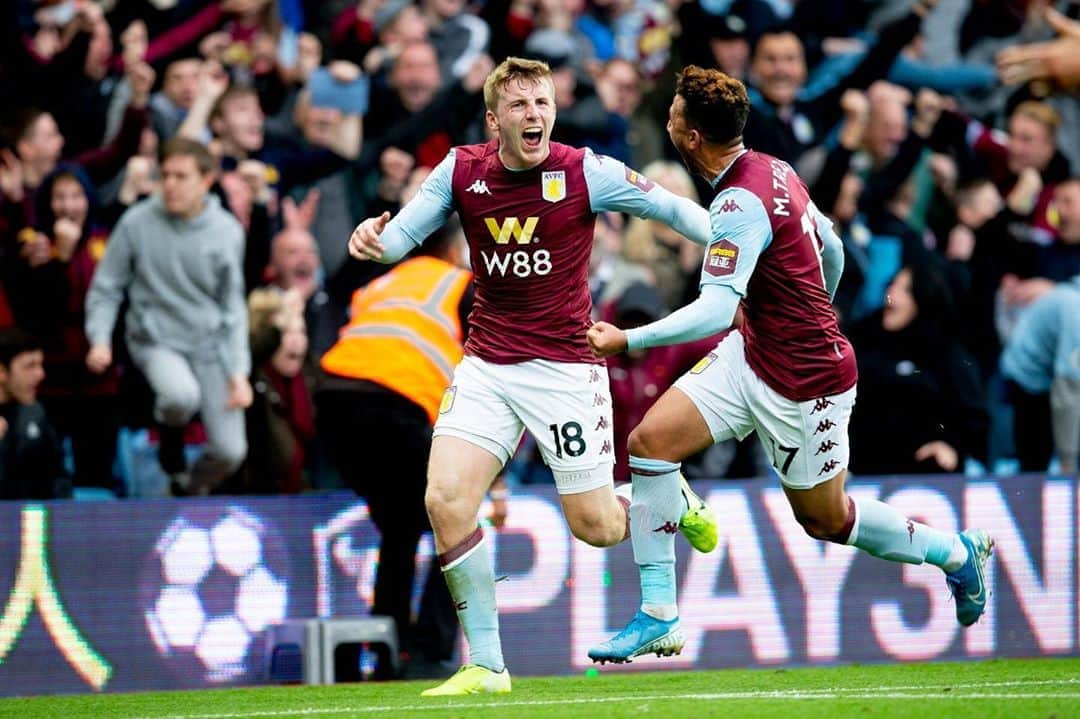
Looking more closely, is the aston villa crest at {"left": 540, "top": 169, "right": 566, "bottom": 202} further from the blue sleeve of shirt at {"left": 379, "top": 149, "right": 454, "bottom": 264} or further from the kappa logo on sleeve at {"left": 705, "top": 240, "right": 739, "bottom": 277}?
the kappa logo on sleeve at {"left": 705, "top": 240, "right": 739, "bottom": 277}

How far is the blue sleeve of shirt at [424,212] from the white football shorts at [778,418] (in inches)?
54.5

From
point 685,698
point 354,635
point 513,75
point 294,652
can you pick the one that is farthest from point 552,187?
point 294,652

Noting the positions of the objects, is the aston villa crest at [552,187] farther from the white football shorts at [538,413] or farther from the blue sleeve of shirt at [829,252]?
the blue sleeve of shirt at [829,252]

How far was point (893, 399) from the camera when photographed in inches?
510

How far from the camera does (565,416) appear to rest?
29.1ft

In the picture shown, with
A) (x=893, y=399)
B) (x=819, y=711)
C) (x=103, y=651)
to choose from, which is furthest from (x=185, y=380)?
(x=819, y=711)

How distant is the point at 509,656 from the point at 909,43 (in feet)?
22.7

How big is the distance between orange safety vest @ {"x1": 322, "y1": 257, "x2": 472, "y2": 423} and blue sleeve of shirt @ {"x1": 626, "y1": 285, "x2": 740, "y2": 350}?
116 inches

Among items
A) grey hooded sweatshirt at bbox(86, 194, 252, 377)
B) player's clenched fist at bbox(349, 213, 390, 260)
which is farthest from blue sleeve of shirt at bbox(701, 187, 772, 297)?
grey hooded sweatshirt at bbox(86, 194, 252, 377)

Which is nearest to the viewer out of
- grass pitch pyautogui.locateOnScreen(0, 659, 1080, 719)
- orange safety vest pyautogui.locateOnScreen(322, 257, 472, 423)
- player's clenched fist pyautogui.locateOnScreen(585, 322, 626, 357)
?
grass pitch pyautogui.locateOnScreen(0, 659, 1080, 719)

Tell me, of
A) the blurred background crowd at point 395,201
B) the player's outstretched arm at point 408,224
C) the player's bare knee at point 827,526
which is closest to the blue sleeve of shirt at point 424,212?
the player's outstretched arm at point 408,224

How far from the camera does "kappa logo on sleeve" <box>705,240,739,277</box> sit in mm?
8312

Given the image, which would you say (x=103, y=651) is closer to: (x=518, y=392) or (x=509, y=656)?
(x=509, y=656)

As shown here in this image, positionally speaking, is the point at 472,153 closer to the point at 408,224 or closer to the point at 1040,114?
the point at 408,224
